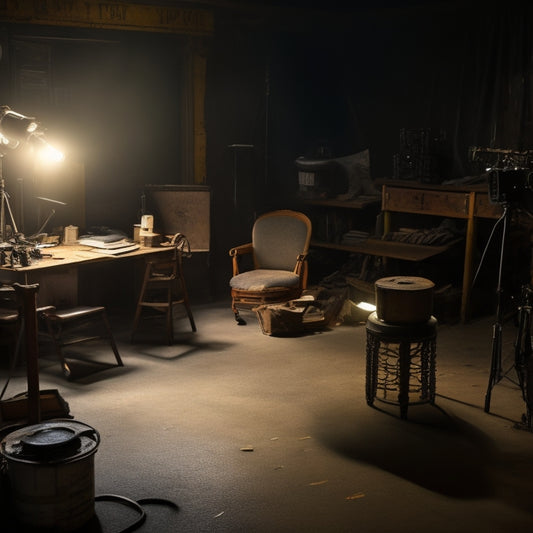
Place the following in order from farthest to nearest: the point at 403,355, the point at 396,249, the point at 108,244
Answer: the point at 396,249 → the point at 108,244 → the point at 403,355

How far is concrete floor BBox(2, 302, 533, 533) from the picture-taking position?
4.05 m

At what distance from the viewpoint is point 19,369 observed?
626 centimetres

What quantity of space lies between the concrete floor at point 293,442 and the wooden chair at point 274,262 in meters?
0.60

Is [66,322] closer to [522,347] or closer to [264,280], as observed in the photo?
[264,280]

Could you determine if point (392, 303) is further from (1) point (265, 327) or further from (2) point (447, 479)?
(1) point (265, 327)

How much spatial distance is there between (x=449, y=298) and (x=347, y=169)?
6.47ft

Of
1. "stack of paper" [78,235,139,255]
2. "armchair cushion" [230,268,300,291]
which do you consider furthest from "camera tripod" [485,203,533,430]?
"stack of paper" [78,235,139,255]

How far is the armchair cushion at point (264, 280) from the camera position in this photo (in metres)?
7.38

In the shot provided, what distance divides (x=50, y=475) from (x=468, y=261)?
4836mm

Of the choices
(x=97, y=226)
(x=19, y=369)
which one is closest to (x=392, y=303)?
(x=19, y=369)

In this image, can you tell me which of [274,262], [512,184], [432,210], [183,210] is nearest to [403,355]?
[512,184]

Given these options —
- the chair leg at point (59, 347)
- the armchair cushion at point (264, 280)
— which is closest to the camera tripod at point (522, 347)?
the armchair cushion at point (264, 280)

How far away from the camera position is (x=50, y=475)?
373 centimetres

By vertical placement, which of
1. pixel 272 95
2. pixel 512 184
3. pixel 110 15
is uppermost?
pixel 110 15
